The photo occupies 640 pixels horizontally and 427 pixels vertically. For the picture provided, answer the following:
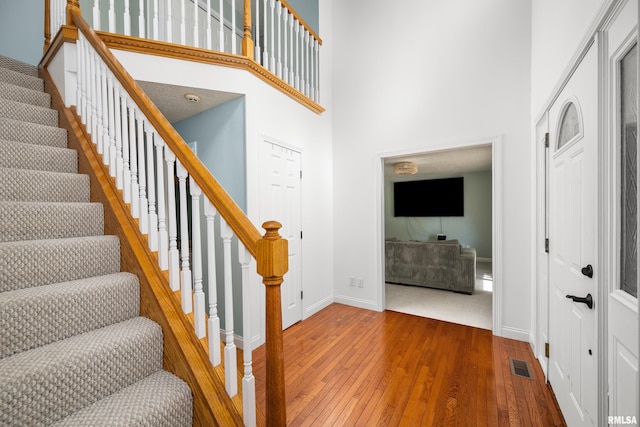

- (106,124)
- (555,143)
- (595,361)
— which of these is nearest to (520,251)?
(555,143)

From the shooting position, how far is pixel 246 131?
249 centimetres

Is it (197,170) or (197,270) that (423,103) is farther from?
(197,270)

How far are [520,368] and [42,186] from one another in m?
3.42

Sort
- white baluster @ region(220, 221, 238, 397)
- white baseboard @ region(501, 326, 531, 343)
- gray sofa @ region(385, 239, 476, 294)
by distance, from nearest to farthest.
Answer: white baluster @ region(220, 221, 238, 397) → white baseboard @ region(501, 326, 531, 343) → gray sofa @ region(385, 239, 476, 294)

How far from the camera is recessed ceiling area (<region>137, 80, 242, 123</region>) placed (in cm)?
227

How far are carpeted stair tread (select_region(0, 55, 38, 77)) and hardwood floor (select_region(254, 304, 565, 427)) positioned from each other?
10.1ft

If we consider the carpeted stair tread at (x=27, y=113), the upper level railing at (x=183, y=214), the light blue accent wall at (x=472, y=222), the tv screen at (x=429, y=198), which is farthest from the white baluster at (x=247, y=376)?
the tv screen at (x=429, y=198)

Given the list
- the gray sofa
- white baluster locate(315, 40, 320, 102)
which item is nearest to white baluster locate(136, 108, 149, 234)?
white baluster locate(315, 40, 320, 102)

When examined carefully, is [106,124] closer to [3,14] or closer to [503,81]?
[3,14]

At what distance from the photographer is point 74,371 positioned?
0.90m

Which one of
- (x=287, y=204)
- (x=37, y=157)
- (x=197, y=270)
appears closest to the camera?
(x=197, y=270)

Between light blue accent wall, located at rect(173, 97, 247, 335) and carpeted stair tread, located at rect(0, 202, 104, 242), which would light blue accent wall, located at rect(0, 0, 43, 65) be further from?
carpeted stair tread, located at rect(0, 202, 104, 242)

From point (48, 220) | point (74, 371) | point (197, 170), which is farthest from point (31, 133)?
point (74, 371)
